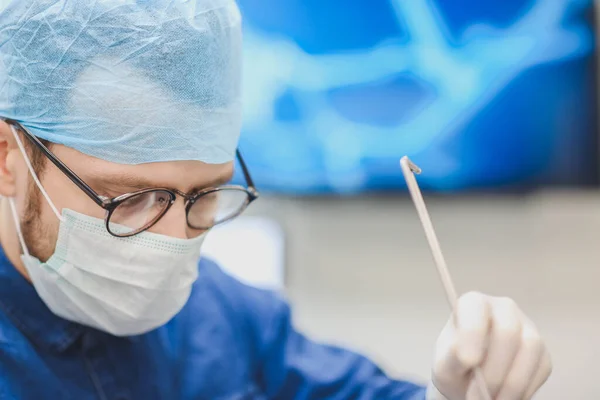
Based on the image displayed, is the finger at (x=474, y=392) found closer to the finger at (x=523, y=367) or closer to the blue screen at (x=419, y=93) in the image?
the finger at (x=523, y=367)

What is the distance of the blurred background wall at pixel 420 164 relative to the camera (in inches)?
66.5

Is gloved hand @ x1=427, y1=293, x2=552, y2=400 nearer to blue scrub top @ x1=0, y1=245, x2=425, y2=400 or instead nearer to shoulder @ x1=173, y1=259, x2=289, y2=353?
blue scrub top @ x1=0, y1=245, x2=425, y2=400

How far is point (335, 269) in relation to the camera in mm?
1942

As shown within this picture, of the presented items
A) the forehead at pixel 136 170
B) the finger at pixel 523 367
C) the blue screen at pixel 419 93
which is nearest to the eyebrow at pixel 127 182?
the forehead at pixel 136 170

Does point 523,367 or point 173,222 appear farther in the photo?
point 173,222

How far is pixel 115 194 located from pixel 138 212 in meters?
0.04

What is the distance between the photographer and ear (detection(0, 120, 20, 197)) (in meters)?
1.02

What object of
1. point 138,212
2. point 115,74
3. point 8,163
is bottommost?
point 8,163

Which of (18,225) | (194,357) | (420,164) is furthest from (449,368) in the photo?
(420,164)

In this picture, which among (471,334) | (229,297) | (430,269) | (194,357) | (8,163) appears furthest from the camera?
(430,269)

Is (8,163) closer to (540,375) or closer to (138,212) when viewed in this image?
(138,212)

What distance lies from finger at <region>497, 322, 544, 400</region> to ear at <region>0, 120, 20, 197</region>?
735 millimetres

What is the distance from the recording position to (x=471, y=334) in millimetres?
820

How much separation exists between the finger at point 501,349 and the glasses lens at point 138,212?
0.47 metres
